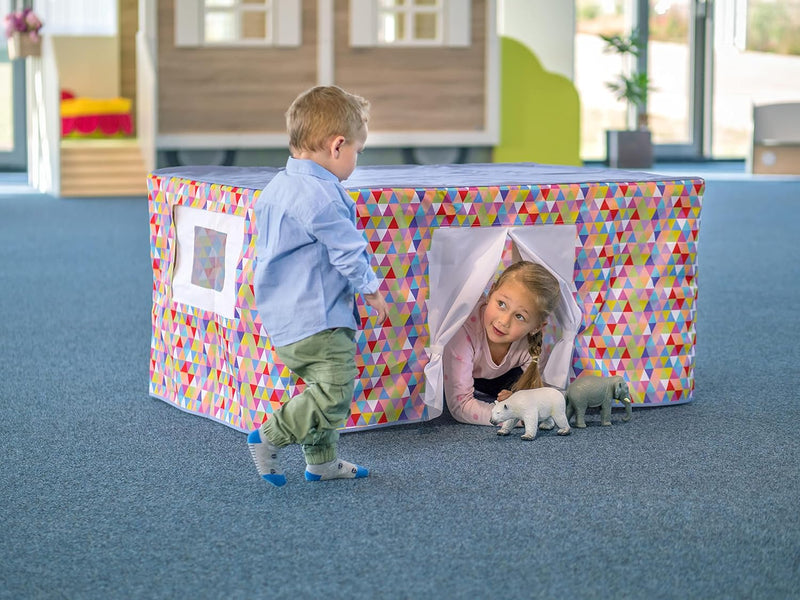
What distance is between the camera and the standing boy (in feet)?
5.95

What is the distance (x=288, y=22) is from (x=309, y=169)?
5226 mm

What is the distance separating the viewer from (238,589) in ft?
4.80

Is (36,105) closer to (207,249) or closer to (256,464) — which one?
(207,249)

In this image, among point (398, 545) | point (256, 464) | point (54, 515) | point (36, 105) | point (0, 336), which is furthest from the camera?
point (36, 105)

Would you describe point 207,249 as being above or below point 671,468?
above

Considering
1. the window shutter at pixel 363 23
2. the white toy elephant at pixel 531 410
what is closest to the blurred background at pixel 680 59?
the window shutter at pixel 363 23

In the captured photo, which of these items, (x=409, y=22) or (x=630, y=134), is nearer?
(x=409, y=22)

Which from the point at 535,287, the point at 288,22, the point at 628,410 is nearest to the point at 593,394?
the point at 628,410

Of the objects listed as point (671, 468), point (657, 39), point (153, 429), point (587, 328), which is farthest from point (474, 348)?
point (657, 39)

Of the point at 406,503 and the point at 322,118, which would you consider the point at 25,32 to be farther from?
the point at 406,503

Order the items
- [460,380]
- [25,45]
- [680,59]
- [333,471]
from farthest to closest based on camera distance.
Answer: [680,59]
[25,45]
[460,380]
[333,471]

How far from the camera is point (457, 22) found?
7062 millimetres

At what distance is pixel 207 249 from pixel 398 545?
88 cm

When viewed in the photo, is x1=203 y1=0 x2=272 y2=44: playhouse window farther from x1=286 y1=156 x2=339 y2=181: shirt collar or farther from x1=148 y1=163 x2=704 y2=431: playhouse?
x1=286 y1=156 x2=339 y2=181: shirt collar
